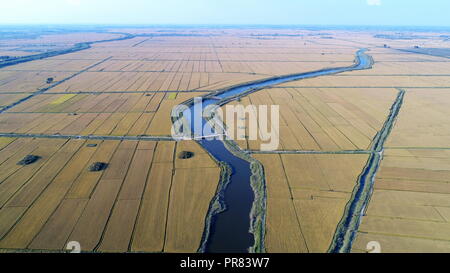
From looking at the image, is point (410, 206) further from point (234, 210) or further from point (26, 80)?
point (26, 80)

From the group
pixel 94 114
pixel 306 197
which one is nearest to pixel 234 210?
pixel 306 197

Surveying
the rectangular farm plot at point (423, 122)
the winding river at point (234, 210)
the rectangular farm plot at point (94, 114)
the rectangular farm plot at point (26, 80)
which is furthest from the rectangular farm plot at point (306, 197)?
the rectangular farm plot at point (26, 80)

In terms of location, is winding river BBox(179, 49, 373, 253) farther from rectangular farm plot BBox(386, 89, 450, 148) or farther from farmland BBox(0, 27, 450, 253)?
rectangular farm plot BBox(386, 89, 450, 148)

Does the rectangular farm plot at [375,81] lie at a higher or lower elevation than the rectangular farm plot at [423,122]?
higher

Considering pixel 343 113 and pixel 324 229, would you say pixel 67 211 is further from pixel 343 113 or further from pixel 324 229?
pixel 343 113

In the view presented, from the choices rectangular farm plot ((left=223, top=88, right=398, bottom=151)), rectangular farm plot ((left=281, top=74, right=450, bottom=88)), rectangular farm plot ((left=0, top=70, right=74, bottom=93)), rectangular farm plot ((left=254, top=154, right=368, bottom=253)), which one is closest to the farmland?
rectangular farm plot ((left=254, top=154, right=368, bottom=253))

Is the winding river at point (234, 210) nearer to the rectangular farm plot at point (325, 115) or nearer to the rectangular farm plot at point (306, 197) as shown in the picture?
the rectangular farm plot at point (306, 197)

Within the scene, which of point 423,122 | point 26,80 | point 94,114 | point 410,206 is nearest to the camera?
point 410,206
